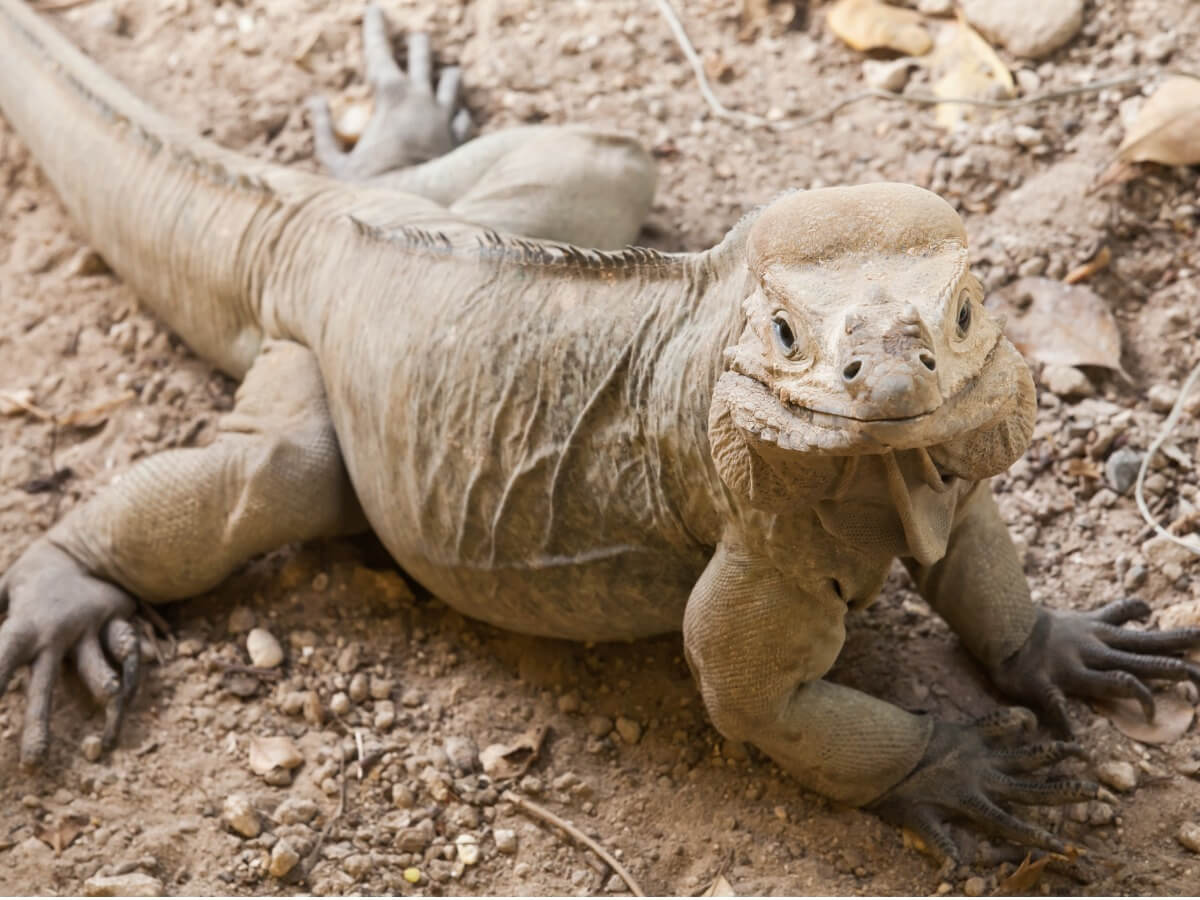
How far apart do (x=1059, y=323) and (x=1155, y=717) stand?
1200 mm

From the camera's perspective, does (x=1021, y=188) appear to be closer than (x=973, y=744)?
No

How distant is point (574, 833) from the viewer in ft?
10.5

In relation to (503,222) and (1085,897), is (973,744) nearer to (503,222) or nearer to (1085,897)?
(1085,897)

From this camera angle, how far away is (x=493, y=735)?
11.5 ft

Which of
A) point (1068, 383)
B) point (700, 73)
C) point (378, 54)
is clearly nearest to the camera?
point (1068, 383)

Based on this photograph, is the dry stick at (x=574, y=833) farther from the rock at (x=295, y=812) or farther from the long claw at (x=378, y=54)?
the long claw at (x=378, y=54)

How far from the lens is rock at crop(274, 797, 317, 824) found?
3258 millimetres

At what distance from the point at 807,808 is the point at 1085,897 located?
644 mm

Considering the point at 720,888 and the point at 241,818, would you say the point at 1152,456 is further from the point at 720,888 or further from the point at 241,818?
the point at 241,818

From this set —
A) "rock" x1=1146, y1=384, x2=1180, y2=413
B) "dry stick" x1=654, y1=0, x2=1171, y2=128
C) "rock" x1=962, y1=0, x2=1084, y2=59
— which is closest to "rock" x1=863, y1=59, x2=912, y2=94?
"dry stick" x1=654, y1=0, x2=1171, y2=128

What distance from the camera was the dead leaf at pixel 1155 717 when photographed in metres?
3.18

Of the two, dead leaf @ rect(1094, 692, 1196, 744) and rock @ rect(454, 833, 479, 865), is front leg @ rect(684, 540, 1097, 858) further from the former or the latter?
rock @ rect(454, 833, 479, 865)

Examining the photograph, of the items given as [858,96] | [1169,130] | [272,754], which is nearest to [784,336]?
[272,754]

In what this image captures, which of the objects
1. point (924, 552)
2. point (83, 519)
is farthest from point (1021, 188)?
point (83, 519)
